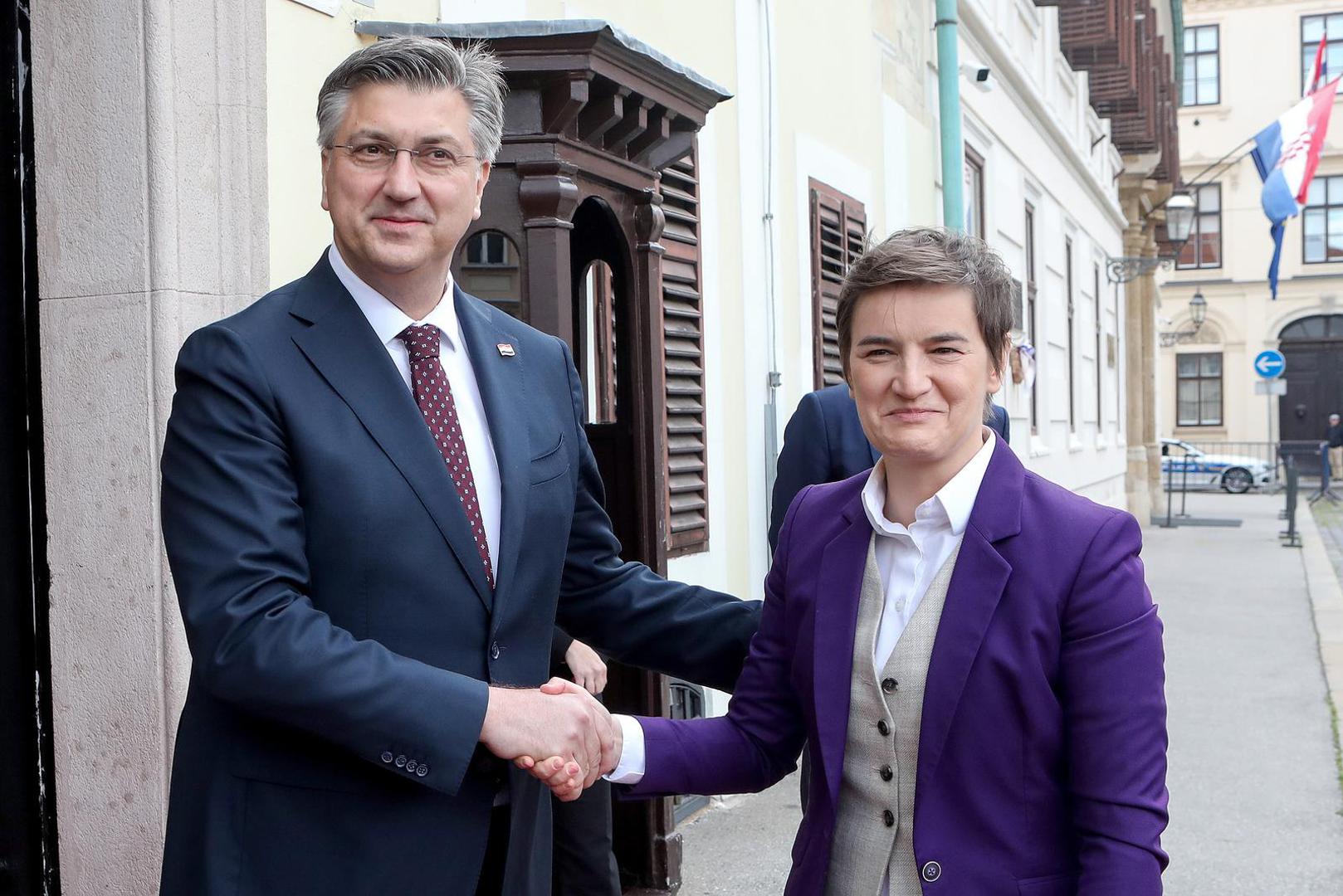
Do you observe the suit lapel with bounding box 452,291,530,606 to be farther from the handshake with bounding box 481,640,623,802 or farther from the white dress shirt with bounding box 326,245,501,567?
the handshake with bounding box 481,640,623,802

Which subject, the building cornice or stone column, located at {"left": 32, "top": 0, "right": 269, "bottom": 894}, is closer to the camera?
stone column, located at {"left": 32, "top": 0, "right": 269, "bottom": 894}

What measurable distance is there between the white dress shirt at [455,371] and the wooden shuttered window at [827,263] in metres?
5.28

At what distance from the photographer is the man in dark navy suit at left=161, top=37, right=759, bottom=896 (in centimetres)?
197

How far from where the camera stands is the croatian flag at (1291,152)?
20.4m

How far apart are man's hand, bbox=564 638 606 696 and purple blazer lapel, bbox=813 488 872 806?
1.45 meters

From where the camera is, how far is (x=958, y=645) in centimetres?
199

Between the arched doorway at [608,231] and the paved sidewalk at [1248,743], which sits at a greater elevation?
the arched doorway at [608,231]

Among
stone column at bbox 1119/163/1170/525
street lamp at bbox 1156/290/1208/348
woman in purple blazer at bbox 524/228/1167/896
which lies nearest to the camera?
woman in purple blazer at bbox 524/228/1167/896

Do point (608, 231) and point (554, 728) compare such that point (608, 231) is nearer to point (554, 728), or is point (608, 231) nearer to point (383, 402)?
point (383, 402)

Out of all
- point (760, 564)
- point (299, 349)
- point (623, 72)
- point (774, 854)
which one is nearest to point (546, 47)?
point (623, 72)

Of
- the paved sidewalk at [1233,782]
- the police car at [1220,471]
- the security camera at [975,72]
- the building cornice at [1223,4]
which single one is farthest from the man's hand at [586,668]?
the building cornice at [1223,4]

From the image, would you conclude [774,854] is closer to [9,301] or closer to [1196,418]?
[9,301]

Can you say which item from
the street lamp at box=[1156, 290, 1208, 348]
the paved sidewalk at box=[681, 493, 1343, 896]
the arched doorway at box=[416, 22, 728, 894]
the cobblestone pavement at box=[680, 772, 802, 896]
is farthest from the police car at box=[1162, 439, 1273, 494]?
the arched doorway at box=[416, 22, 728, 894]

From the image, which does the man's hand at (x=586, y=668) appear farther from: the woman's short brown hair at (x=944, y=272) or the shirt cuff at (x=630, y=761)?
the woman's short brown hair at (x=944, y=272)
